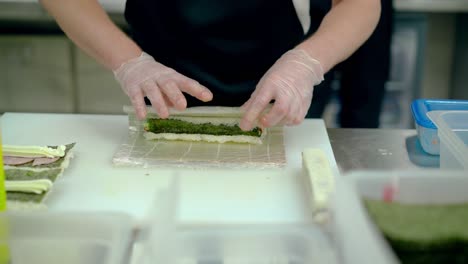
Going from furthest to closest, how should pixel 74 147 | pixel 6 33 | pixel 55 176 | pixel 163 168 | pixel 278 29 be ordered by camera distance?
pixel 6 33 → pixel 278 29 → pixel 74 147 → pixel 163 168 → pixel 55 176

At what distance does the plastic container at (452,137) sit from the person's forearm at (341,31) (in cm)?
29

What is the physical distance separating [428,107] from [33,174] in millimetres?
809

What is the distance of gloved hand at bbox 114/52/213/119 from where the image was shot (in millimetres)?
1181

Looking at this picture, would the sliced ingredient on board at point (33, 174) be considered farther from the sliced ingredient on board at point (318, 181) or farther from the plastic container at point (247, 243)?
the sliced ingredient on board at point (318, 181)

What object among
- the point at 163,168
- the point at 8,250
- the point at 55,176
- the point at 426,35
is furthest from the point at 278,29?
the point at 426,35

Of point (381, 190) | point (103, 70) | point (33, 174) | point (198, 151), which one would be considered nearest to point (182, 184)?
point (198, 151)

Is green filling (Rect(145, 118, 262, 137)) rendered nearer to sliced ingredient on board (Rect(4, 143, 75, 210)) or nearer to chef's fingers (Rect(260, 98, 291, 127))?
chef's fingers (Rect(260, 98, 291, 127))

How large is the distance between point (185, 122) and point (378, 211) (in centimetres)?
59

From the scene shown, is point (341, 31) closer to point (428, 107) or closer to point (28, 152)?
point (428, 107)

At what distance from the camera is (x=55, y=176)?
1041 mm

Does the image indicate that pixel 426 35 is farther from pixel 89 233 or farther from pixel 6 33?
pixel 89 233

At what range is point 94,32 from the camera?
1.32 metres

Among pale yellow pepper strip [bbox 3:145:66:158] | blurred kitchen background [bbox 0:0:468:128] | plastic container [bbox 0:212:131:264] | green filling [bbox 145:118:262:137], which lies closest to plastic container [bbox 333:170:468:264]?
plastic container [bbox 0:212:131:264]

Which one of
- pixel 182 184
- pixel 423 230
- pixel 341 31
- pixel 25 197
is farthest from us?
pixel 341 31
